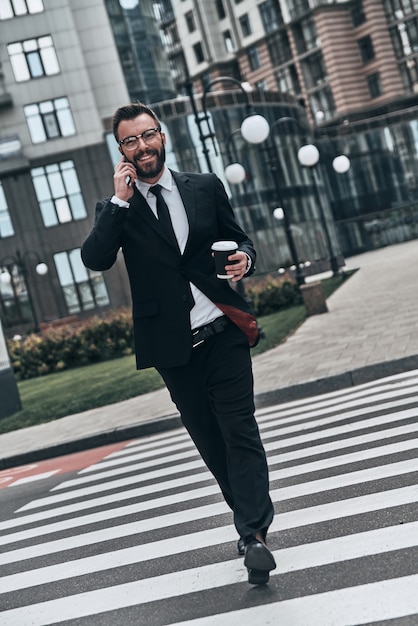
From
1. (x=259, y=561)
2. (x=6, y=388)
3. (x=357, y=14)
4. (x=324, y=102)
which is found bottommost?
(x=259, y=561)

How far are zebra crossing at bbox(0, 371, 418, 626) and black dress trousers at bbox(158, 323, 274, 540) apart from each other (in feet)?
1.14

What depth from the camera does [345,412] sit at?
9.37m

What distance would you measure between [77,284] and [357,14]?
3851 centimetres

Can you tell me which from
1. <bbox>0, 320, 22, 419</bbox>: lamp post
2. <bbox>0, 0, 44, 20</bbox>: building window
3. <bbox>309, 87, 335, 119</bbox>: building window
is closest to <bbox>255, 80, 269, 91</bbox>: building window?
<bbox>309, 87, 335, 119</bbox>: building window

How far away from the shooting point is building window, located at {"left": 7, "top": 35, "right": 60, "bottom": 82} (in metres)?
48.7

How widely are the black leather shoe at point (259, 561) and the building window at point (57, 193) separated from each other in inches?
1741

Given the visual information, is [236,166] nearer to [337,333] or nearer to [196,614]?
[337,333]

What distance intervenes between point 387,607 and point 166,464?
200 inches

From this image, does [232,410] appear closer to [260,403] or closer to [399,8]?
[260,403]

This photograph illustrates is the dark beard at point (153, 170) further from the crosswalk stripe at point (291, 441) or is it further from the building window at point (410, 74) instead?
the building window at point (410, 74)

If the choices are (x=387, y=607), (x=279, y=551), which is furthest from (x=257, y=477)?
(x=387, y=607)

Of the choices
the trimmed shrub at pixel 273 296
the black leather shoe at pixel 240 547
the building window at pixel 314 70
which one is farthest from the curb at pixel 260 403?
the building window at pixel 314 70

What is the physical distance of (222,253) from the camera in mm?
4770

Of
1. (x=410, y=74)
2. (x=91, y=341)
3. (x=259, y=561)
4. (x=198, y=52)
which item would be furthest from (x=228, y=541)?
(x=198, y=52)
